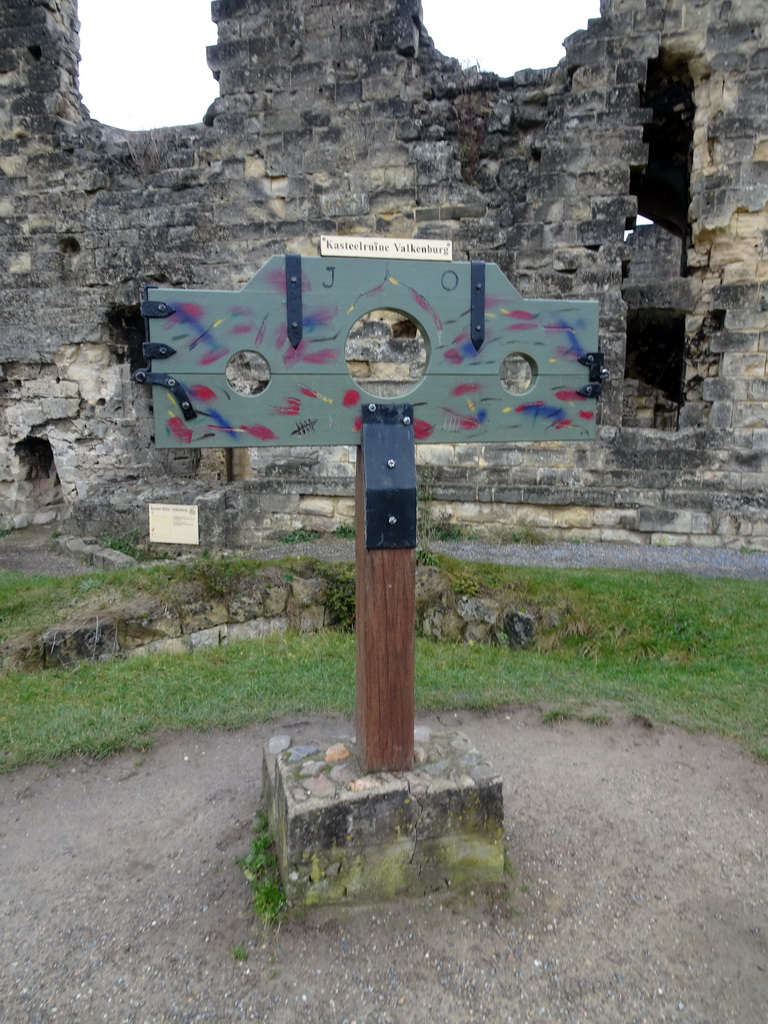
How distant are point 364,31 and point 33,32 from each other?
15.3 ft

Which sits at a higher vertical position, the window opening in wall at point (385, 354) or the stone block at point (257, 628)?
the window opening in wall at point (385, 354)

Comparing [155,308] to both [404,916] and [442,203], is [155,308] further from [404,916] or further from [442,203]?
[442,203]

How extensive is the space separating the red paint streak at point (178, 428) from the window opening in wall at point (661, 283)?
7.00 meters

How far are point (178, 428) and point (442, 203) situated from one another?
683cm

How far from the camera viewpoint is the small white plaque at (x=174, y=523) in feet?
28.3

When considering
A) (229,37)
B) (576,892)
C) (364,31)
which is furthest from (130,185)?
(576,892)

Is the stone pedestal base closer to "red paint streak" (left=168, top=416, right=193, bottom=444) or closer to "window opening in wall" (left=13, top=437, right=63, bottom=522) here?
"red paint streak" (left=168, top=416, right=193, bottom=444)

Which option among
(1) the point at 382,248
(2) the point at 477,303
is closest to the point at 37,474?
(1) the point at 382,248

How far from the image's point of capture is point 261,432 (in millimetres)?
2738

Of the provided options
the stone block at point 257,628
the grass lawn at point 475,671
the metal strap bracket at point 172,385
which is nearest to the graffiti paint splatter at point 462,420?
the metal strap bracket at point 172,385

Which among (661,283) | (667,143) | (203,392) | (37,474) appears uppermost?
(667,143)

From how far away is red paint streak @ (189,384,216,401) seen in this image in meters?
2.67

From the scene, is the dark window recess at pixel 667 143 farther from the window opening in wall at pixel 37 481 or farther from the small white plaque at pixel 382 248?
the window opening in wall at pixel 37 481

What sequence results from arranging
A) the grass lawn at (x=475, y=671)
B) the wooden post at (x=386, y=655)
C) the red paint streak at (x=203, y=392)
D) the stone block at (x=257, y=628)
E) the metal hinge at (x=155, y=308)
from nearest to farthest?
the metal hinge at (x=155, y=308), the red paint streak at (x=203, y=392), the wooden post at (x=386, y=655), the grass lawn at (x=475, y=671), the stone block at (x=257, y=628)
